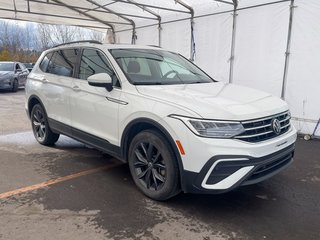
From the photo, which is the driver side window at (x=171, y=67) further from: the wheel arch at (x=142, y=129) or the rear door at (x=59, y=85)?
the rear door at (x=59, y=85)

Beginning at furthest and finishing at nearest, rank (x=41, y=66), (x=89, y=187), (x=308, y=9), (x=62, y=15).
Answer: (x=62, y=15) < (x=308, y=9) < (x=41, y=66) < (x=89, y=187)

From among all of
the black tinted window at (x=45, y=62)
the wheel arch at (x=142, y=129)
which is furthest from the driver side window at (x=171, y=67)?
the black tinted window at (x=45, y=62)

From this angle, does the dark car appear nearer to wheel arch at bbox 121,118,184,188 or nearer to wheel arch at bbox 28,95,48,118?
wheel arch at bbox 28,95,48,118

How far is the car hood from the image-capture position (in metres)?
A: 3.02

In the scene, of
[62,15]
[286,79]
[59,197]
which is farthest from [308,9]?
[62,15]

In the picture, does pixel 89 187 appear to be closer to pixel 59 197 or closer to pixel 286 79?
pixel 59 197

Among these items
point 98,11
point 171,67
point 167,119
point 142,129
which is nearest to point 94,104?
point 142,129

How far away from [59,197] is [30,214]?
434mm

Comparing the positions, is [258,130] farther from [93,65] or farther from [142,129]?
[93,65]

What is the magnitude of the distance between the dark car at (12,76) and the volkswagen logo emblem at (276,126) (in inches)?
539

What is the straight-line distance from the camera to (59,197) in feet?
11.8

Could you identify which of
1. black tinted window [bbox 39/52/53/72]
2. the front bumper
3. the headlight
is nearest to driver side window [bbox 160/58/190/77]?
the headlight

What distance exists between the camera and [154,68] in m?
4.27

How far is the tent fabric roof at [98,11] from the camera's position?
30.8ft
